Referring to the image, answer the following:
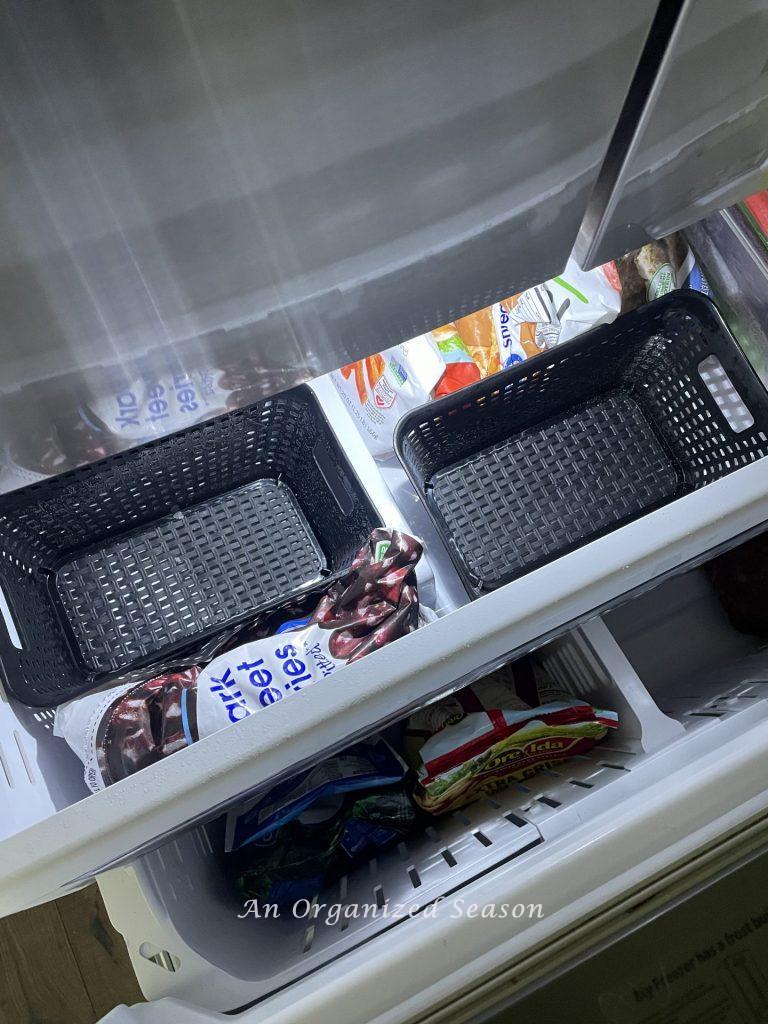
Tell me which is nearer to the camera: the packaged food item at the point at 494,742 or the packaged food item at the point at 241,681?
the packaged food item at the point at 241,681

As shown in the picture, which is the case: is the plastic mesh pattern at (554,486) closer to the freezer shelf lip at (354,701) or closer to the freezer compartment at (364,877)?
the freezer compartment at (364,877)

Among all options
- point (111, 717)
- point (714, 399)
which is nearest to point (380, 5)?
point (111, 717)

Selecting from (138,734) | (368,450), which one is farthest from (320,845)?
(368,450)

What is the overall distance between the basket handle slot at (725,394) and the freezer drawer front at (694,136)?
454mm

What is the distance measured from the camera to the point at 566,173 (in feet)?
1.30

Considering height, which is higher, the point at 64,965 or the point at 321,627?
the point at 321,627

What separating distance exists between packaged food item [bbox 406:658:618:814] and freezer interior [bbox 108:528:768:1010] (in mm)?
21

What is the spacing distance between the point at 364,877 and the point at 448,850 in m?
0.13

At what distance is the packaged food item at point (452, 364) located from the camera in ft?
3.27

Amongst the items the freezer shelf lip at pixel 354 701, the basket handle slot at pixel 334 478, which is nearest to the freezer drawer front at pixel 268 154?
the freezer shelf lip at pixel 354 701

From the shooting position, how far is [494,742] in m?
0.81

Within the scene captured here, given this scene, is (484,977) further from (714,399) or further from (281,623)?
(714,399)

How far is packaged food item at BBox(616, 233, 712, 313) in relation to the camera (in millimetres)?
991

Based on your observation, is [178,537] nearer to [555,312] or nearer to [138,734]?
[138,734]
